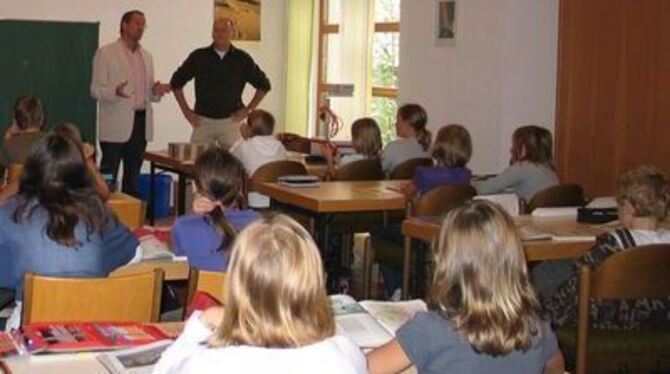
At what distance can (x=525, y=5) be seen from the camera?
734 centimetres

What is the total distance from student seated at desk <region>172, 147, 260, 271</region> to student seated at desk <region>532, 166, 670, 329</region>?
1221 mm

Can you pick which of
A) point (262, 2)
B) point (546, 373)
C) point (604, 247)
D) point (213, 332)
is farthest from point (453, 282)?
point (262, 2)

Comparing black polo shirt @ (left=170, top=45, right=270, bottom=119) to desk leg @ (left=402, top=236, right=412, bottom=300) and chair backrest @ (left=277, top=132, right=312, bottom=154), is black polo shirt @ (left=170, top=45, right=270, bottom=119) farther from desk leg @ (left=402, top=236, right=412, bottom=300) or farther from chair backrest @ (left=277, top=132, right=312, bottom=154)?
desk leg @ (left=402, top=236, right=412, bottom=300)

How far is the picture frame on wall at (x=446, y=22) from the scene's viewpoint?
25.8 ft

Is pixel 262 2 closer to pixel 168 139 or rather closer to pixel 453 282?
pixel 168 139

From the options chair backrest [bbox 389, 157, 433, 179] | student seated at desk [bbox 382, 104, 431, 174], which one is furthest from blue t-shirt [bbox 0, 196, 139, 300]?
student seated at desk [bbox 382, 104, 431, 174]

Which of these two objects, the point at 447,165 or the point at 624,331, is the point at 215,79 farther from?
the point at 624,331

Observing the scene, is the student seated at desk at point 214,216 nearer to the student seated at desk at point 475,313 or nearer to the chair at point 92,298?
the chair at point 92,298

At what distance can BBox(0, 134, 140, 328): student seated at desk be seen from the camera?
3332 millimetres

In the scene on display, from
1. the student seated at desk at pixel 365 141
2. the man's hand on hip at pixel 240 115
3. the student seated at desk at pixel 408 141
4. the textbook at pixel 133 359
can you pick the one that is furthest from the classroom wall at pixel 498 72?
the textbook at pixel 133 359

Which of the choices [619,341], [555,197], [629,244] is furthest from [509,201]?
[619,341]

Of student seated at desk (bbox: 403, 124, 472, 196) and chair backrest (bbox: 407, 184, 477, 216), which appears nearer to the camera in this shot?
chair backrest (bbox: 407, 184, 477, 216)

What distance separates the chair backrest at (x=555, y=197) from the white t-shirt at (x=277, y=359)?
135 inches

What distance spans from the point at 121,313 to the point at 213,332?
891 millimetres
